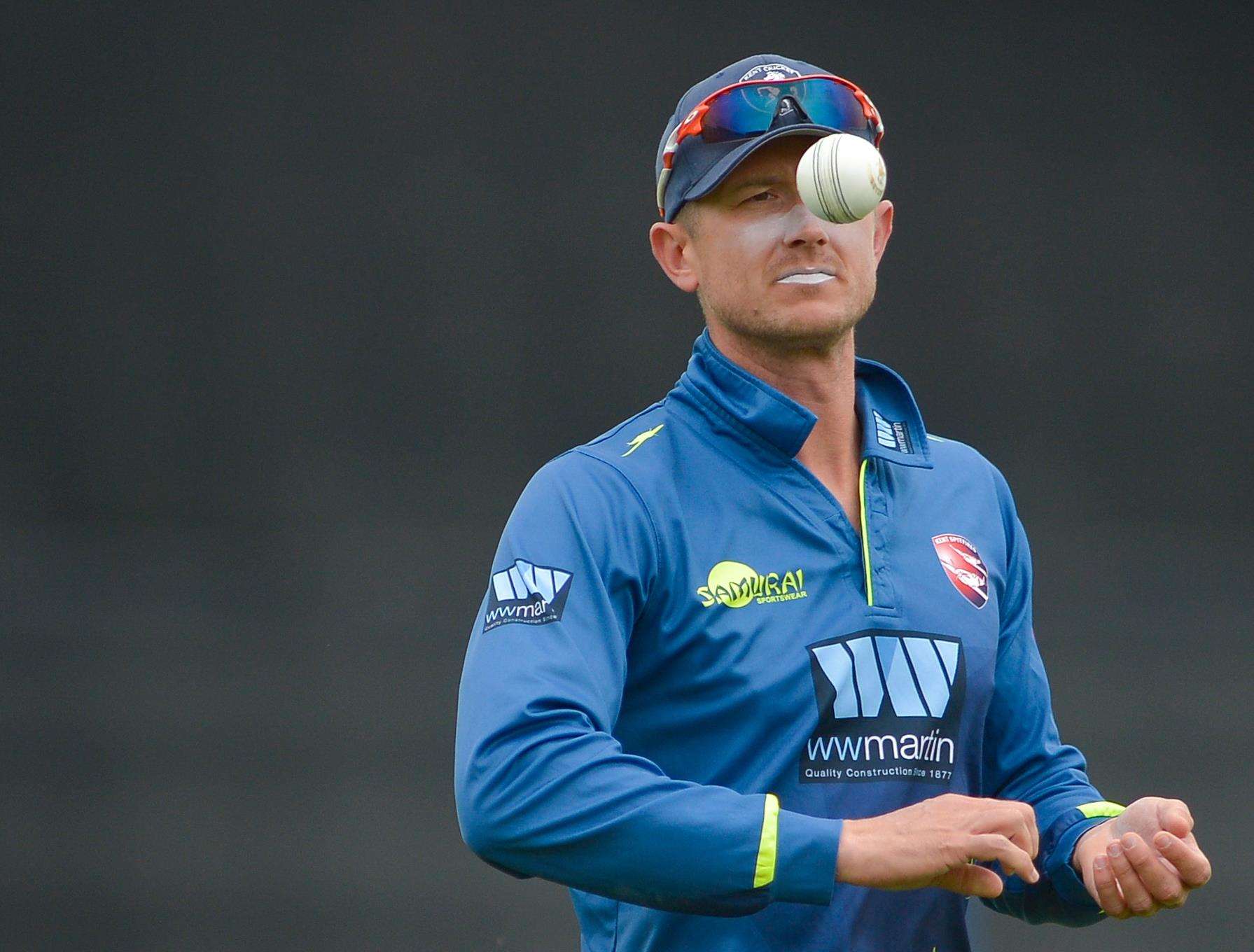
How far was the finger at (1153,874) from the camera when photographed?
4.93ft

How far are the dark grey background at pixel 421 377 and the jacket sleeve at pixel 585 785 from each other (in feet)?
6.26

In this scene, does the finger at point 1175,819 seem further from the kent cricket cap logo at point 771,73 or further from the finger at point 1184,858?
the kent cricket cap logo at point 771,73

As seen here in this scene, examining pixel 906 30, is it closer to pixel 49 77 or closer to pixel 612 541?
pixel 49 77

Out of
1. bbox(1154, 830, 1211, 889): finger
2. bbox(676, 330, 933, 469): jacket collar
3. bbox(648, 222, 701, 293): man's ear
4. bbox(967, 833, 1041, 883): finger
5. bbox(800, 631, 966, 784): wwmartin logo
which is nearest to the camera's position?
bbox(967, 833, 1041, 883): finger

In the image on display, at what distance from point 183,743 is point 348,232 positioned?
1152mm

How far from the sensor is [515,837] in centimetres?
141

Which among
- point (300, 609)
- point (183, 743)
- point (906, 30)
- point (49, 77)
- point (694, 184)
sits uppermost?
point (906, 30)

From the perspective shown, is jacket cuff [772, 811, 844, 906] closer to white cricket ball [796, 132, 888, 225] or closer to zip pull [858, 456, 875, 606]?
zip pull [858, 456, 875, 606]

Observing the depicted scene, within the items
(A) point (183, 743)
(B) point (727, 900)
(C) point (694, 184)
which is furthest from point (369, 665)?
(B) point (727, 900)

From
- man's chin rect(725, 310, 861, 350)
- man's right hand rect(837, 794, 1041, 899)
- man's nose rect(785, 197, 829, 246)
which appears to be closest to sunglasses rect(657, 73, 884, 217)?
man's nose rect(785, 197, 829, 246)

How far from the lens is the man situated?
54.4 inches

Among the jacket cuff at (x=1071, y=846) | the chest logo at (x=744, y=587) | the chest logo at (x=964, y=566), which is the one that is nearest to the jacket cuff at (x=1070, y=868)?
the jacket cuff at (x=1071, y=846)

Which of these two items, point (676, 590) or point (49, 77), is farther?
point (49, 77)

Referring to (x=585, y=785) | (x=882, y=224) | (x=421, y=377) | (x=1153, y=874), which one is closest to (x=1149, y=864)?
(x=1153, y=874)
